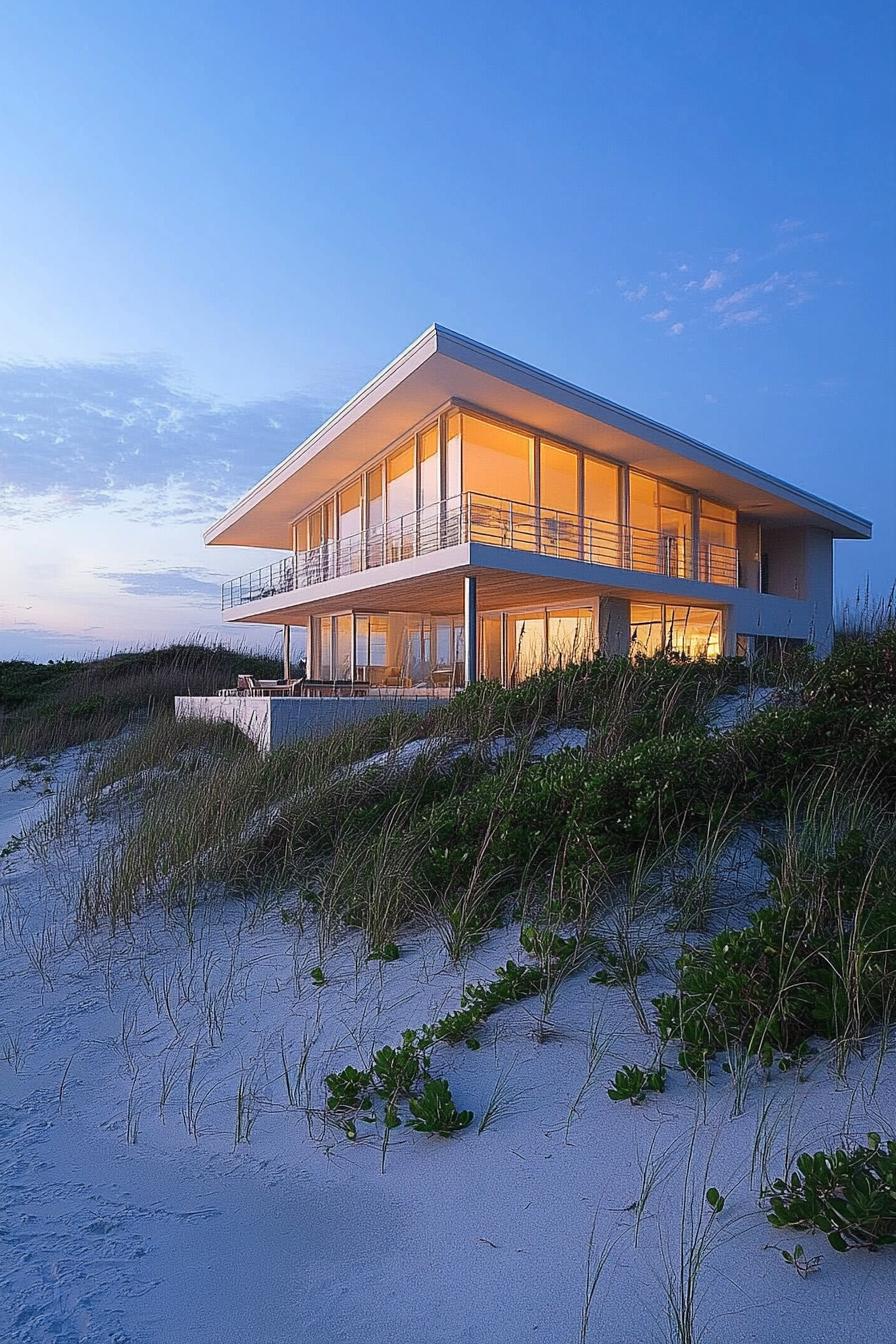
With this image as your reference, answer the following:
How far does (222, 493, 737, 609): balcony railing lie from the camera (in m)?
16.4

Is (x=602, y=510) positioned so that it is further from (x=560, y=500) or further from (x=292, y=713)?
(x=292, y=713)

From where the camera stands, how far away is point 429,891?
16.8ft

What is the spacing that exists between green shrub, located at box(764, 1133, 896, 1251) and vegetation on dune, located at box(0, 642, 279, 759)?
14.3 meters

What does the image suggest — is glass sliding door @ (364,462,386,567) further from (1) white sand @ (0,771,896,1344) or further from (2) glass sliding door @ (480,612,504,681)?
(1) white sand @ (0,771,896,1344)

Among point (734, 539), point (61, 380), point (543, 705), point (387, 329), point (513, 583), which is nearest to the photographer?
point (543, 705)

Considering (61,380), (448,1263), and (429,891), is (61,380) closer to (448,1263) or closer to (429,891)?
(429,891)

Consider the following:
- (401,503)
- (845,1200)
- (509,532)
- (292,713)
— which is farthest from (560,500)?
(845,1200)

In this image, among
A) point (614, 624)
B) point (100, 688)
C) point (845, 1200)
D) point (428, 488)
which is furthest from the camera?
point (100, 688)

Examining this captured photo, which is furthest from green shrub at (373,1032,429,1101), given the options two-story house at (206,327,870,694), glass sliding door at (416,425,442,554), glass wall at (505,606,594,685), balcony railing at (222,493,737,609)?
glass wall at (505,606,594,685)

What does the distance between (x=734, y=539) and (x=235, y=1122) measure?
2192 cm

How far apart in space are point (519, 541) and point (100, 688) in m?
13.6

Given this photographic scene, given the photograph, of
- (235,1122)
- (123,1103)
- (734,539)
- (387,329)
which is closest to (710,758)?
(235,1122)

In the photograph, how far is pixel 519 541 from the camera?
16.9 metres

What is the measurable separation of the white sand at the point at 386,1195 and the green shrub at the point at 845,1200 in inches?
2.9
